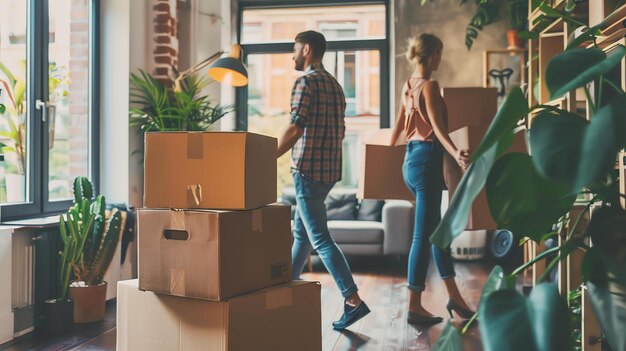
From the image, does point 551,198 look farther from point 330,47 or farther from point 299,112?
point 330,47

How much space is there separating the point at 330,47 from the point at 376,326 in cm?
368

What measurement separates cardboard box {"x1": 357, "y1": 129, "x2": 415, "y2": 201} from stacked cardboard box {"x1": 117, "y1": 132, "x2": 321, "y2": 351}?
141 centimetres

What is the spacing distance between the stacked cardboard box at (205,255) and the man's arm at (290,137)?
0.80m

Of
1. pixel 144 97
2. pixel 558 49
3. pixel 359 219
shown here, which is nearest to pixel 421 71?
pixel 558 49

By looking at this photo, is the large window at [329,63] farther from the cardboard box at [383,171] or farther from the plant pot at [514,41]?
the cardboard box at [383,171]

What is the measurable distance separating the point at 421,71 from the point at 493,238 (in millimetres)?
2605

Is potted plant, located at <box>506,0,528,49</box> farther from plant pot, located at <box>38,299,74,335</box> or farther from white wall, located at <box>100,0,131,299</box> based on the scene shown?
plant pot, located at <box>38,299,74,335</box>

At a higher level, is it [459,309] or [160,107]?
[160,107]

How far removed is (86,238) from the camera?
3.16 m

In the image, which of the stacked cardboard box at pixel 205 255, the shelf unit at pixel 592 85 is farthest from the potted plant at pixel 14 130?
the shelf unit at pixel 592 85

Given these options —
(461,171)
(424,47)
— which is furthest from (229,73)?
(461,171)

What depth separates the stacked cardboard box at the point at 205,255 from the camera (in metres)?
1.84

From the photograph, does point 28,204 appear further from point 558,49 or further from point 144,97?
point 558,49

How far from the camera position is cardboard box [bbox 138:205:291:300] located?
182cm
